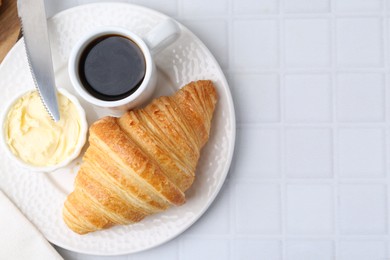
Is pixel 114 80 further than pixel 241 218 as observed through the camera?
No

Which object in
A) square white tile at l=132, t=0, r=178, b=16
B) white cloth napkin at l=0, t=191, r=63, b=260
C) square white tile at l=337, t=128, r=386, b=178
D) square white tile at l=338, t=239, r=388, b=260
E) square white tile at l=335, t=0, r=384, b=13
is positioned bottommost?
square white tile at l=338, t=239, r=388, b=260

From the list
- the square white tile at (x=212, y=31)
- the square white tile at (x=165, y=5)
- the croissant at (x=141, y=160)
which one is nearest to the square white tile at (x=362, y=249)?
the croissant at (x=141, y=160)

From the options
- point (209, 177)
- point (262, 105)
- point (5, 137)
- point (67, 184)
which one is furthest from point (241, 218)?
point (5, 137)

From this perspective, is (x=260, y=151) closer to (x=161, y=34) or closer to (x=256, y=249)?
(x=256, y=249)

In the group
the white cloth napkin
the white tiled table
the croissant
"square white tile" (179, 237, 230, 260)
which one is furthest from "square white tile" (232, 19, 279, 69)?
the white cloth napkin

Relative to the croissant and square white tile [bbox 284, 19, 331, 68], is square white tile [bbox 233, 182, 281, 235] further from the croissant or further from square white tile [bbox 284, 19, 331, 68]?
square white tile [bbox 284, 19, 331, 68]

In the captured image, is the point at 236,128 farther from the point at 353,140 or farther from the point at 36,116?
the point at 36,116

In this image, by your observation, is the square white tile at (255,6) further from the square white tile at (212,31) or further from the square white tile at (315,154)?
the square white tile at (315,154)
